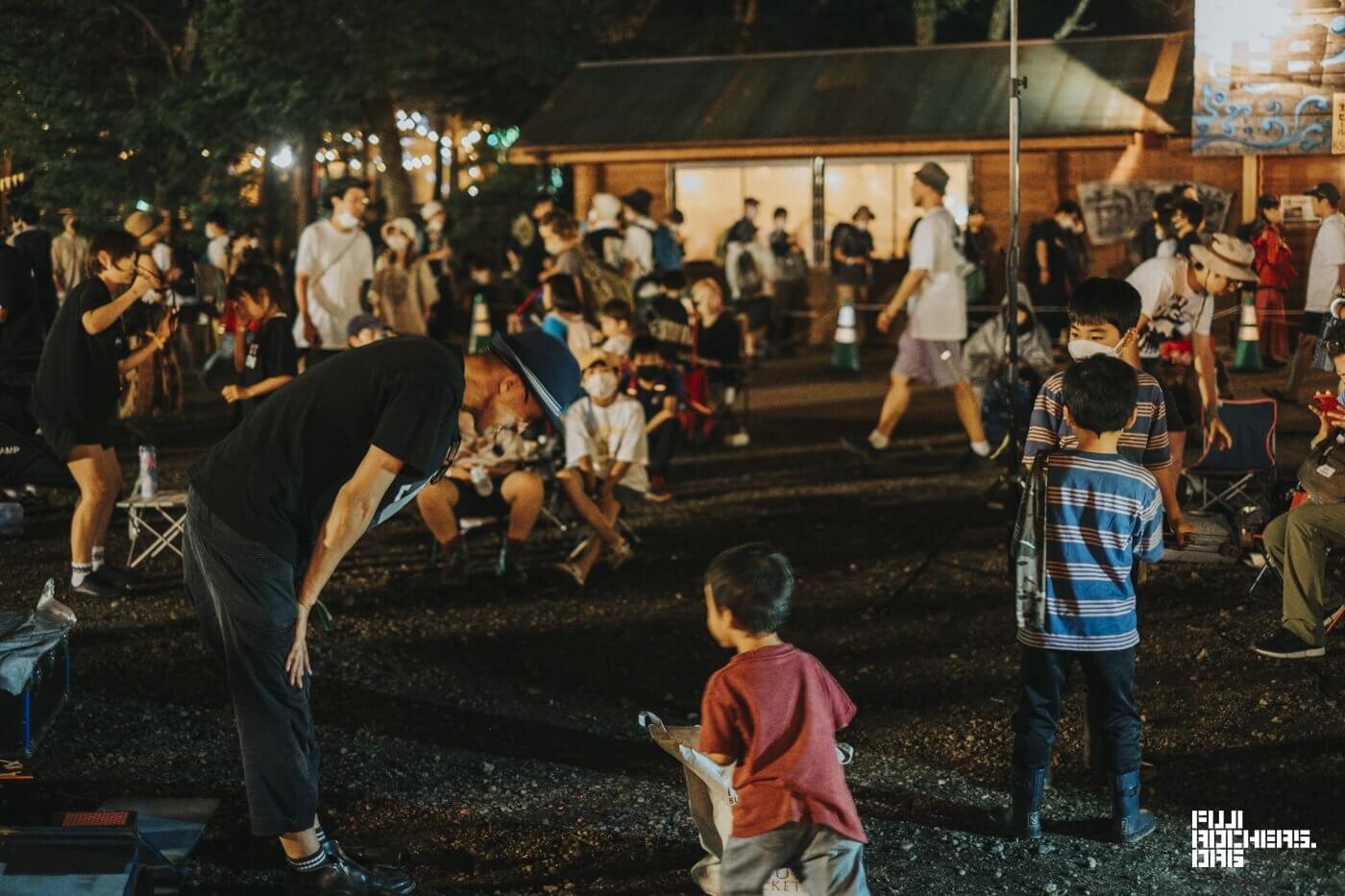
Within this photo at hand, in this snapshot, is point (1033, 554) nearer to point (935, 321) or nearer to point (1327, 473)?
point (1327, 473)

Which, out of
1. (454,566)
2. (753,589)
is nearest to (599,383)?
(454,566)

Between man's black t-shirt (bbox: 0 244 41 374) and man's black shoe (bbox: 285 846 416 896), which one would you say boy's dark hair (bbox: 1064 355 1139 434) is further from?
man's black t-shirt (bbox: 0 244 41 374)

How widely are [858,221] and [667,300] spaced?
8.47 metres

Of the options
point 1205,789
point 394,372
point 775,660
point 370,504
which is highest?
point 394,372

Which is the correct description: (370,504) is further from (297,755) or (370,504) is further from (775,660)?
(775,660)

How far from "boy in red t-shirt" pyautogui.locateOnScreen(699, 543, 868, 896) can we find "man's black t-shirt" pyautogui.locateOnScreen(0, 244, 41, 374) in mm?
6889

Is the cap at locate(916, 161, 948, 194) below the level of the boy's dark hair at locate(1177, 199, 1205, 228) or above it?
above

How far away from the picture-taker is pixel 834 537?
31.6 feet

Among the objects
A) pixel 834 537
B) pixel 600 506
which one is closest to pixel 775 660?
pixel 600 506

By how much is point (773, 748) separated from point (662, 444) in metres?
6.94

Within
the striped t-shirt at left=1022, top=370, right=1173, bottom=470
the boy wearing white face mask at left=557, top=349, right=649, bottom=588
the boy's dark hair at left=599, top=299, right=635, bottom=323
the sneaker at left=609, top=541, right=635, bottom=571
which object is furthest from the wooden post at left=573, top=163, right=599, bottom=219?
the striped t-shirt at left=1022, top=370, right=1173, bottom=470

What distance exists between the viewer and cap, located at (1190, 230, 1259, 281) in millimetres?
8633

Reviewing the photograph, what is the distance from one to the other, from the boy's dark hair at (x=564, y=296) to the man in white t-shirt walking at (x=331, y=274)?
138 cm

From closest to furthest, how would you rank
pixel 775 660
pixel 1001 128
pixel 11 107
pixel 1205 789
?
pixel 775 660, pixel 1205 789, pixel 11 107, pixel 1001 128
